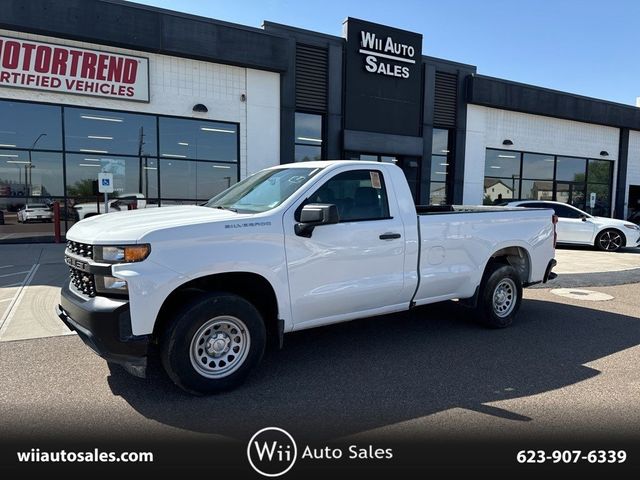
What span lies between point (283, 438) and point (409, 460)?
2.83 feet

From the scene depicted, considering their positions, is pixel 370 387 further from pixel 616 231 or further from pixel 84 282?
pixel 616 231

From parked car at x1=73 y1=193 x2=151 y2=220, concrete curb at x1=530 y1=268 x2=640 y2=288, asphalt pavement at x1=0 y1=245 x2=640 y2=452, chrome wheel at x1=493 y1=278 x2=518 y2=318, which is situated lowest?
asphalt pavement at x1=0 y1=245 x2=640 y2=452

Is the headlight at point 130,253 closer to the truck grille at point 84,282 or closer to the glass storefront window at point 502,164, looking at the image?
the truck grille at point 84,282

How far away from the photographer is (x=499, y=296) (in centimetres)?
598

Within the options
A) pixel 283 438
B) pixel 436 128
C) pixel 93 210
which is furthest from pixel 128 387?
pixel 436 128

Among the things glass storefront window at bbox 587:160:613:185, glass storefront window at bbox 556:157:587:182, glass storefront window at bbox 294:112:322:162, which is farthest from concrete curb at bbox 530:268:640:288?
glass storefront window at bbox 587:160:613:185

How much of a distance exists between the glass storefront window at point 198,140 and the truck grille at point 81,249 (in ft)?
34.0

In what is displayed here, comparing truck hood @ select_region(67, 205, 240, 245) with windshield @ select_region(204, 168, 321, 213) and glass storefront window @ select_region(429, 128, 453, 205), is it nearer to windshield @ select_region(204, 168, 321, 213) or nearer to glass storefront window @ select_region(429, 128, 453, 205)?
windshield @ select_region(204, 168, 321, 213)

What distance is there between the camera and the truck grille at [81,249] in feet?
12.3

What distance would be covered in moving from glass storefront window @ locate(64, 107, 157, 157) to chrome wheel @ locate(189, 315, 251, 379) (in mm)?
11194

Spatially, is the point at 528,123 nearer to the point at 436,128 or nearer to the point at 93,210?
the point at 436,128

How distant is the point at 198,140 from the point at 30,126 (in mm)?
4413

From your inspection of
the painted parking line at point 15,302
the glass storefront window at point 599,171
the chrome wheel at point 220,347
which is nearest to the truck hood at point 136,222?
the chrome wheel at point 220,347

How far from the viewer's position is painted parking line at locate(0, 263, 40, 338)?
5828 mm
